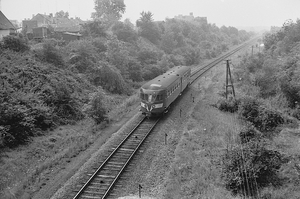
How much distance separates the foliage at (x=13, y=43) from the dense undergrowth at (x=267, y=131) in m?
23.0

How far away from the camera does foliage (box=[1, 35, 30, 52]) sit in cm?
2970

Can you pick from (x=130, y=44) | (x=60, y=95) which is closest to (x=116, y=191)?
(x=60, y=95)

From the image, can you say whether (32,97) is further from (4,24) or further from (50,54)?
(4,24)

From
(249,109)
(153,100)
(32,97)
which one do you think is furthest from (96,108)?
(249,109)

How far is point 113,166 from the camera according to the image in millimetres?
15656

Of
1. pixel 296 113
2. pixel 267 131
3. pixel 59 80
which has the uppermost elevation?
pixel 59 80

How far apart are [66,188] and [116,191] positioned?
2581 mm

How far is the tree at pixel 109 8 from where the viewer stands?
84.3 meters

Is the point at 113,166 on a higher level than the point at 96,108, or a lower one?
lower

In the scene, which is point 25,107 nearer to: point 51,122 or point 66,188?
point 51,122

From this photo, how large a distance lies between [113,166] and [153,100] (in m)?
8.42

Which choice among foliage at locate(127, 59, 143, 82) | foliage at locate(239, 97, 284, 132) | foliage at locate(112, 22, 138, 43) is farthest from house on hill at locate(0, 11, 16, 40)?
foliage at locate(239, 97, 284, 132)

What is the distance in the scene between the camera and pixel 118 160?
645 inches

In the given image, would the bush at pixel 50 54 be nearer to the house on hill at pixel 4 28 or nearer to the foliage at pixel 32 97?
the foliage at pixel 32 97
